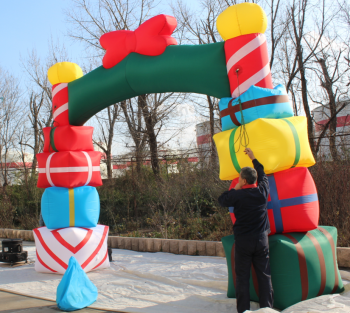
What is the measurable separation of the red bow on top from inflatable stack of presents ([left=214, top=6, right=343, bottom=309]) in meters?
0.98

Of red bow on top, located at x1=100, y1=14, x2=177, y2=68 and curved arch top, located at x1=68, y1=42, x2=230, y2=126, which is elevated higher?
red bow on top, located at x1=100, y1=14, x2=177, y2=68

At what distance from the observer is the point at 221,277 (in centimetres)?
466

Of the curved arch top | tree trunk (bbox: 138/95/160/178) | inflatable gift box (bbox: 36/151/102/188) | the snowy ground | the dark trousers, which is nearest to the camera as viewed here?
the dark trousers

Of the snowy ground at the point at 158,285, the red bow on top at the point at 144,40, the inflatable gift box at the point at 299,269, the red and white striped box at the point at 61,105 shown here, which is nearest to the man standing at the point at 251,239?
the inflatable gift box at the point at 299,269

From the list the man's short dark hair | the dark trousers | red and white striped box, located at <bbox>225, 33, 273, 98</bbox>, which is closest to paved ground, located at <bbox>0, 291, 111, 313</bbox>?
the dark trousers

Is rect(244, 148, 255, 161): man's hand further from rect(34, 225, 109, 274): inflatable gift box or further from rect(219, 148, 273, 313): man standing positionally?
rect(34, 225, 109, 274): inflatable gift box

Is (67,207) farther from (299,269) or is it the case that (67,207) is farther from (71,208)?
(299,269)

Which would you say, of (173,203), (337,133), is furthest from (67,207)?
(337,133)

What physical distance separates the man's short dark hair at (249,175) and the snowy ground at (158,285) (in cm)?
116

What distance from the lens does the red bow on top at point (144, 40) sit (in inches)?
177

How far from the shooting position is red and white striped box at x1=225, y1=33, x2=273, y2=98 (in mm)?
3776

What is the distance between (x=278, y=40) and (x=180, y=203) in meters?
7.28

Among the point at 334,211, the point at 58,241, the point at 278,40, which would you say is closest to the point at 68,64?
the point at 58,241

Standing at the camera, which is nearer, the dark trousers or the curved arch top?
the dark trousers
